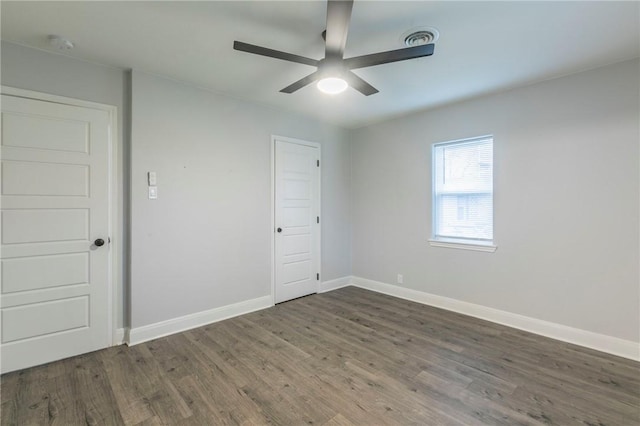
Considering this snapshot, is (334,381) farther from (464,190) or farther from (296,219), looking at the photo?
(464,190)

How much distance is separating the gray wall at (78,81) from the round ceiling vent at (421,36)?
2607 millimetres

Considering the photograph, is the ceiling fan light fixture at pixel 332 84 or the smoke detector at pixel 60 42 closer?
the ceiling fan light fixture at pixel 332 84

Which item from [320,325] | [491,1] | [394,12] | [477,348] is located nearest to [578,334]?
[477,348]

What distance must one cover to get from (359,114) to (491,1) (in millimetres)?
2330

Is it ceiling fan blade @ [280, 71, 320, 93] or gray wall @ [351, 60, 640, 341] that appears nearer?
ceiling fan blade @ [280, 71, 320, 93]

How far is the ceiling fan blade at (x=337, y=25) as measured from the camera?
1.57 m

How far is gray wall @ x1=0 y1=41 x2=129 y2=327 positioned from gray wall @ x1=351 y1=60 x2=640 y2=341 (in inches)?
134

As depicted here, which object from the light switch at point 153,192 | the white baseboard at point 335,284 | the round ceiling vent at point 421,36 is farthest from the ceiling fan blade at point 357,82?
the white baseboard at point 335,284

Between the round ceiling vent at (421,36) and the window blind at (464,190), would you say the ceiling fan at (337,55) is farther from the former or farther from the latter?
the window blind at (464,190)

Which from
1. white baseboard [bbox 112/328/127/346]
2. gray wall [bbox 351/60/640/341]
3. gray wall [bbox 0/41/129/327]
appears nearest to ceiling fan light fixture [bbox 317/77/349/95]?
gray wall [bbox 0/41/129/327]

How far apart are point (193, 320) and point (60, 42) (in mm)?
2731

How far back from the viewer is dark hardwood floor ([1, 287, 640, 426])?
1850 mm

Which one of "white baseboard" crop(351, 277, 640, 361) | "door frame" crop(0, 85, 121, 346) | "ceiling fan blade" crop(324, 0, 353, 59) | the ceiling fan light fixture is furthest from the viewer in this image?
"door frame" crop(0, 85, 121, 346)

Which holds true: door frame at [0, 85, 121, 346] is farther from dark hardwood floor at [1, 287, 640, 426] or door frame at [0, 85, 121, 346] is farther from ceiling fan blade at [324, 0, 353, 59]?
ceiling fan blade at [324, 0, 353, 59]
